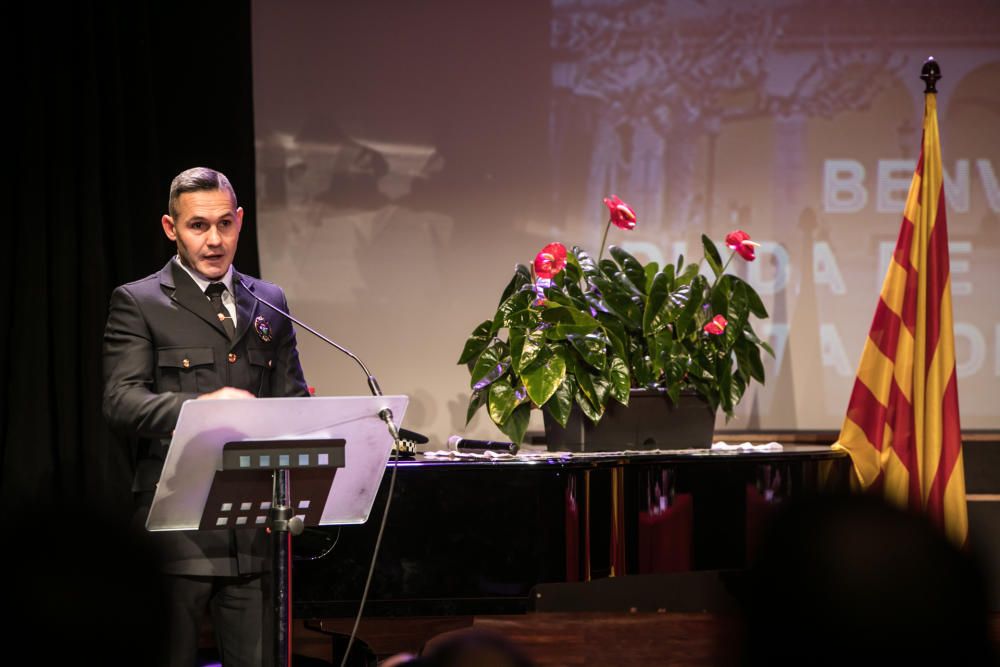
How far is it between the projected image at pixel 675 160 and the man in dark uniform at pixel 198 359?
7.95 ft

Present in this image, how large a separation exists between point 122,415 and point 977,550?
6.02 feet

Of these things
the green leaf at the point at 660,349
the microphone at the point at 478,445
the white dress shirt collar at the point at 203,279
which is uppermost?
the white dress shirt collar at the point at 203,279

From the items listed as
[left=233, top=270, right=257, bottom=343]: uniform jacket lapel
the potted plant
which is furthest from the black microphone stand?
the potted plant

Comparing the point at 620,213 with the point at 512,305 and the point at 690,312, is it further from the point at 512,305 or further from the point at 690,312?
the point at 512,305

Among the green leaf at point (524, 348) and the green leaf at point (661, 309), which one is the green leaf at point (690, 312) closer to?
the green leaf at point (661, 309)

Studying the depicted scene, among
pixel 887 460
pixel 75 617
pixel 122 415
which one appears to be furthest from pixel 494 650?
pixel 887 460

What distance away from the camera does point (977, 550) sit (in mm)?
799

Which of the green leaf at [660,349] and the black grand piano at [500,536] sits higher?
the green leaf at [660,349]

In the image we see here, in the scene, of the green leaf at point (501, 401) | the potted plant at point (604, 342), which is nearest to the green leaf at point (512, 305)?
the potted plant at point (604, 342)

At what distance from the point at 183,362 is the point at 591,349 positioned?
1385mm

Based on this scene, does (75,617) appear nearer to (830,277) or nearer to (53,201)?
(53,201)

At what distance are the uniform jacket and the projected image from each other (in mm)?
2385

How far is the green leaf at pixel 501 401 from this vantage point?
3.41m

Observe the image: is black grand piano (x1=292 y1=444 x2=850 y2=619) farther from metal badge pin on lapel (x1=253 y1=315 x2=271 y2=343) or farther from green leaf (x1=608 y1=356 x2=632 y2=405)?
metal badge pin on lapel (x1=253 y1=315 x2=271 y2=343)
